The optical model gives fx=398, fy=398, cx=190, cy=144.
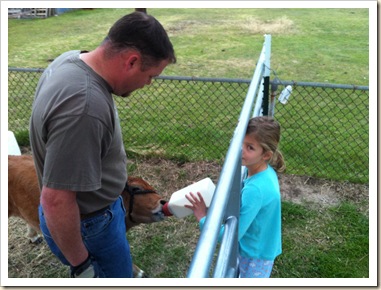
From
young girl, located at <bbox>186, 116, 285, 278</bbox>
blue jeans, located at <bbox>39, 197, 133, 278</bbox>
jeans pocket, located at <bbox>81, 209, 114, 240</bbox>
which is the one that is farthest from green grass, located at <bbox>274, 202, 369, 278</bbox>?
jeans pocket, located at <bbox>81, 209, 114, 240</bbox>

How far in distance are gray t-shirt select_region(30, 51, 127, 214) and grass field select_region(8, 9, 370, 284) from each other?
6.68 ft

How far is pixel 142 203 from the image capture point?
2.75 meters

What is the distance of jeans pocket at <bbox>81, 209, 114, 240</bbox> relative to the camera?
2002 mm

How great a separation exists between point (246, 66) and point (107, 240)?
782 cm

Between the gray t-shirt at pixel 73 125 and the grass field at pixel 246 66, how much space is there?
2037 millimetres

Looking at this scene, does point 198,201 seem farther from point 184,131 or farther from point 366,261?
point 184,131

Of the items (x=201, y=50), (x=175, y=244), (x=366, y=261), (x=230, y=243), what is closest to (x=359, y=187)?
(x=366, y=261)

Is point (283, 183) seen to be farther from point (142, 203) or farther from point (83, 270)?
point (83, 270)

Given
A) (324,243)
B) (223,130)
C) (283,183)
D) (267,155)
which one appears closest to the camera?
(267,155)

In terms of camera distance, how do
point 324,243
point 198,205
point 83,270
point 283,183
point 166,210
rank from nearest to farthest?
point 83,270, point 198,205, point 166,210, point 324,243, point 283,183

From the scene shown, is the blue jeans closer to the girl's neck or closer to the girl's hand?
the girl's hand

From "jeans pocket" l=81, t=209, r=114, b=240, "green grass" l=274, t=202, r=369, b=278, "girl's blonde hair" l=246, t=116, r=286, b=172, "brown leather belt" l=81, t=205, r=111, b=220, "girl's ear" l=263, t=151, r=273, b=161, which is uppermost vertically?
"girl's blonde hair" l=246, t=116, r=286, b=172

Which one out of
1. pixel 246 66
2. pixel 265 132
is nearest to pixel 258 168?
pixel 265 132

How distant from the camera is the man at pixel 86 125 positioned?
1.52m
